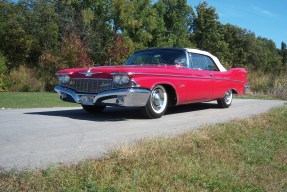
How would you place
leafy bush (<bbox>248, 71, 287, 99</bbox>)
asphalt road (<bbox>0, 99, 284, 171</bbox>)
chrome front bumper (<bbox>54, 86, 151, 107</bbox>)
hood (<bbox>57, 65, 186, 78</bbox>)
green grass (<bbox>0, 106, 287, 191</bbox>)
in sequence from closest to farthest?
green grass (<bbox>0, 106, 287, 191</bbox>) → asphalt road (<bbox>0, 99, 284, 171</bbox>) → chrome front bumper (<bbox>54, 86, 151, 107</bbox>) → hood (<bbox>57, 65, 186, 78</bbox>) → leafy bush (<bbox>248, 71, 287, 99</bbox>)

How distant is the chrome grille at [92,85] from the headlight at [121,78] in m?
0.05

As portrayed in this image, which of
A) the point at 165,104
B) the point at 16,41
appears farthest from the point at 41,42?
the point at 165,104

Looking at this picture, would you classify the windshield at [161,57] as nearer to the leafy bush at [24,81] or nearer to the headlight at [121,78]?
the headlight at [121,78]

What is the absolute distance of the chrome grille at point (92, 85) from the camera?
6.92 m

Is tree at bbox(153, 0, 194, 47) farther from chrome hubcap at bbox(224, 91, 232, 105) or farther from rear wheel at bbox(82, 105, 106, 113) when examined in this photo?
rear wheel at bbox(82, 105, 106, 113)

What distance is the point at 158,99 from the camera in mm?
7527

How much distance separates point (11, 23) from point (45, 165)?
33.0 metres

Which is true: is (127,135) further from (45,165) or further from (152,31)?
(152,31)

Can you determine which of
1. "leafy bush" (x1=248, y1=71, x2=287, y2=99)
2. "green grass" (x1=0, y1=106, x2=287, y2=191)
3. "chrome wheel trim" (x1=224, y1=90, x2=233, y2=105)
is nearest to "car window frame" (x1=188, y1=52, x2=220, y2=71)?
"chrome wheel trim" (x1=224, y1=90, x2=233, y2=105)

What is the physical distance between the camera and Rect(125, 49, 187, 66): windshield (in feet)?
27.7

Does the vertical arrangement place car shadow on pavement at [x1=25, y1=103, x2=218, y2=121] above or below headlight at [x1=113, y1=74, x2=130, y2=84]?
below

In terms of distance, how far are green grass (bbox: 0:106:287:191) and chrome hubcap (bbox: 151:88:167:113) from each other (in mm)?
1349

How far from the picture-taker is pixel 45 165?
12.9 ft

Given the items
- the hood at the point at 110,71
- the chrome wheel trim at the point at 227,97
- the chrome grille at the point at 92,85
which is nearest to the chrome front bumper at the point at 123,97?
the chrome grille at the point at 92,85
